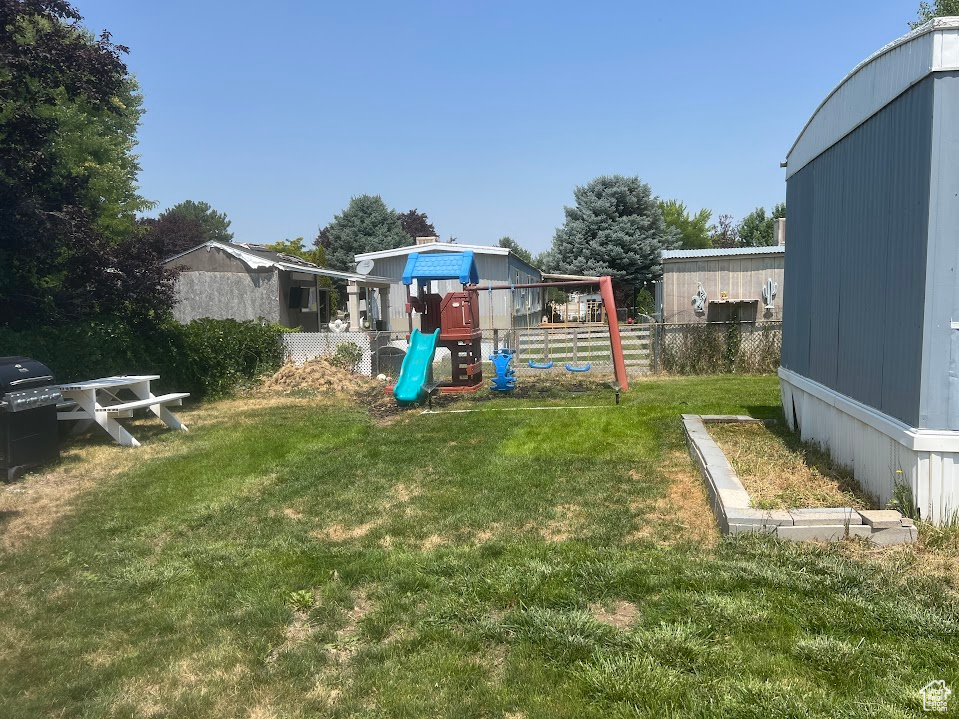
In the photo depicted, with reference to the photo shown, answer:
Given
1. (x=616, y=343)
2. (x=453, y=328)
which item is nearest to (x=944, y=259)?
(x=616, y=343)

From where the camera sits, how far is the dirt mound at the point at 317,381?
13.2m

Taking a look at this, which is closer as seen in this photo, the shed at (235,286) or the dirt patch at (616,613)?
the dirt patch at (616,613)

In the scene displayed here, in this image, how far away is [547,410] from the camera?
33.3ft

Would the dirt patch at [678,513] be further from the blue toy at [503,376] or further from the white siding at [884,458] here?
the blue toy at [503,376]

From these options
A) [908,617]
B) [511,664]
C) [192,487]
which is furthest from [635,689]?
[192,487]

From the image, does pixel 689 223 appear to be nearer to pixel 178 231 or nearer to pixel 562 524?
pixel 178 231

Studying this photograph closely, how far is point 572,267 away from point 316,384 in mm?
24026

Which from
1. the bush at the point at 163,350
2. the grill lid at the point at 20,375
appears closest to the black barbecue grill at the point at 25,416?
the grill lid at the point at 20,375

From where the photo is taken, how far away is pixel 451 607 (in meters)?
3.64

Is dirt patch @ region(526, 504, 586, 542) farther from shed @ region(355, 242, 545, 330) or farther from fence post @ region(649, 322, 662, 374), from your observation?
shed @ region(355, 242, 545, 330)

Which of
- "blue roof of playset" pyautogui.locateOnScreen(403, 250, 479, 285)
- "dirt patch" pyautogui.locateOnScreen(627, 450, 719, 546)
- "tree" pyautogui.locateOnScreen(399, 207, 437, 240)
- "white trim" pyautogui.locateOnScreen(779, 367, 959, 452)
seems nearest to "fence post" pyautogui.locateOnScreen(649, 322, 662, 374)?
"blue roof of playset" pyautogui.locateOnScreen(403, 250, 479, 285)

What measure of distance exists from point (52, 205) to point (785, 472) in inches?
427

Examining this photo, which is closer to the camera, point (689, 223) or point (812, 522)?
point (812, 522)

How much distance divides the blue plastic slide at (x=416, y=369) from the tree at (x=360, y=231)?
3581 cm
